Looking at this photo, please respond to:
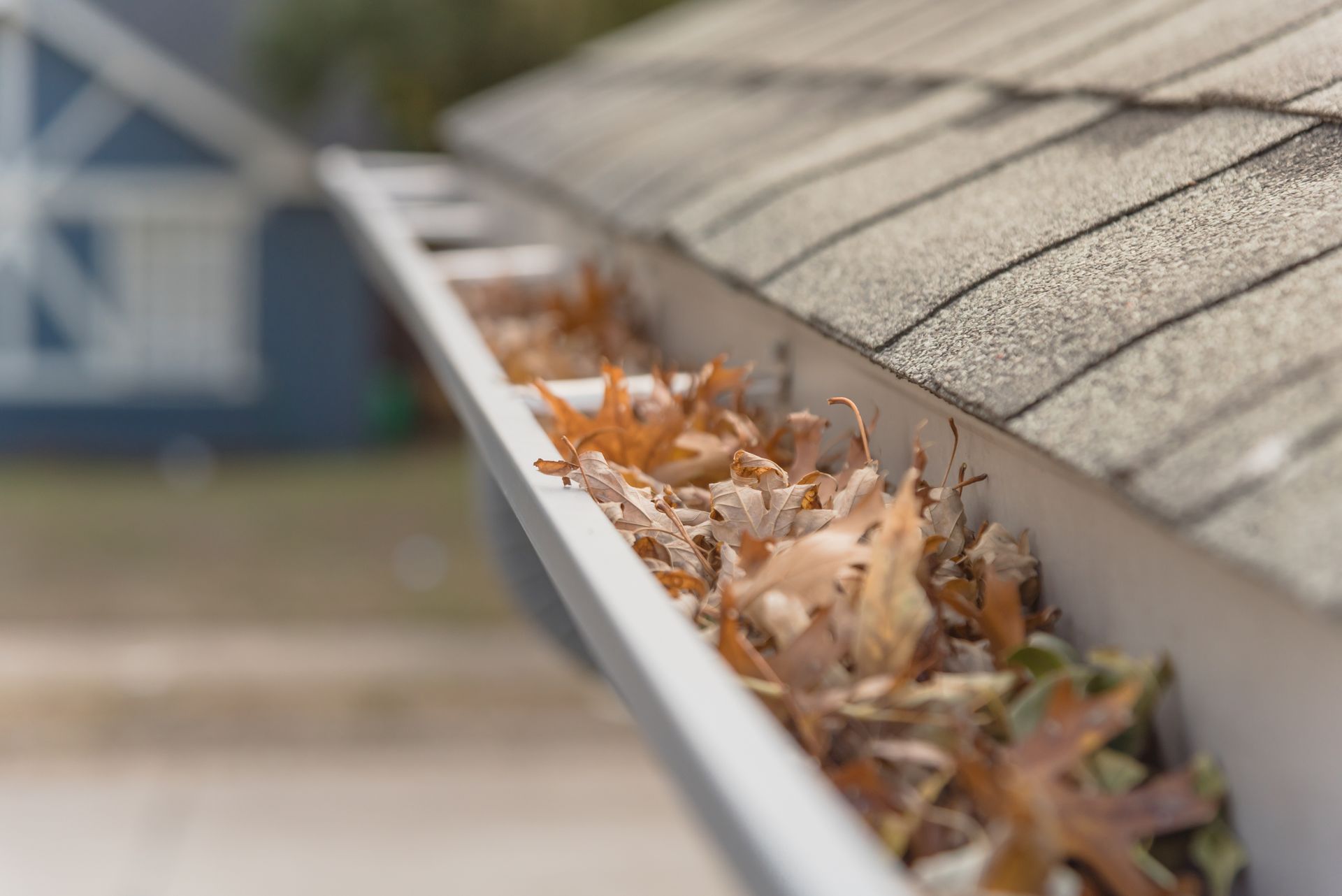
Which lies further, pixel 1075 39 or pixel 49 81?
pixel 49 81

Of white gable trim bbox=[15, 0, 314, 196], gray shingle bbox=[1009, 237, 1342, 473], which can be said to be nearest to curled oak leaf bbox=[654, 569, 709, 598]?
gray shingle bbox=[1009, 237, 1342, 473]

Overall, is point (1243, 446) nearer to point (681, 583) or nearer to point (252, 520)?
point (681, 583)

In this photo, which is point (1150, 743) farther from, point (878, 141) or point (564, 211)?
point (564, 211)

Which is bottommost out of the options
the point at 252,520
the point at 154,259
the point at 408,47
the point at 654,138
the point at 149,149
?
the point at 252,520

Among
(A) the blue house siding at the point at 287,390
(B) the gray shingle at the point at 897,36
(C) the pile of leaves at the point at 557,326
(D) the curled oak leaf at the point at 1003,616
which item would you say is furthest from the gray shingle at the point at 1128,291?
(A) the blue house siding at the point at 287,390

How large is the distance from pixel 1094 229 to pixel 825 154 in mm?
747

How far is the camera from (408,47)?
1225cm

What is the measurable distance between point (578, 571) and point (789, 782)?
0.86 feet

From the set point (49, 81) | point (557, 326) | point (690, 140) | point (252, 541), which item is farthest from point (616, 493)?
point (49, 81)

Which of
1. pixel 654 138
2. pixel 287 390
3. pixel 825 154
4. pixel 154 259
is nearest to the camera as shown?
pixel 825 154

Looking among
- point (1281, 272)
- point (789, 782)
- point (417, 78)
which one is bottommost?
point (417, 78)

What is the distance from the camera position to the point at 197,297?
42.2ft

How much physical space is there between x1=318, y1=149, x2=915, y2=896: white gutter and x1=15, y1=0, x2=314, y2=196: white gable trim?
11.9 meters

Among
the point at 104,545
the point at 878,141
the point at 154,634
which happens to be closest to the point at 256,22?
the point at 104,545
